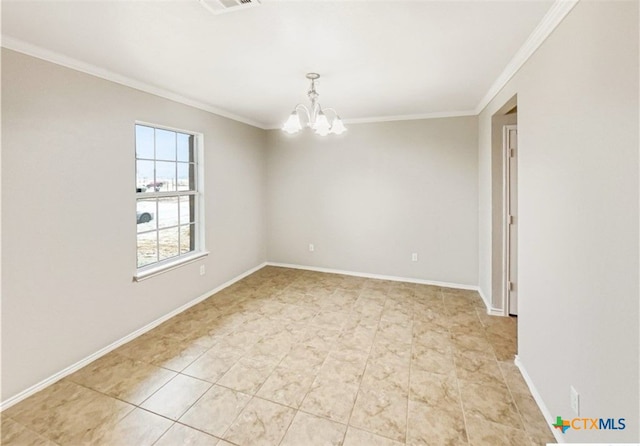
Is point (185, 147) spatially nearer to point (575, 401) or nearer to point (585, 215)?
point (585, 215)

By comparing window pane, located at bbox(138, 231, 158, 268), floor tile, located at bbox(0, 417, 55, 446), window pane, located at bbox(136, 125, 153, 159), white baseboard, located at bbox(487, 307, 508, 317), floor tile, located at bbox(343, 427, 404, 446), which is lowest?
floor tile, located at bbox(0, 417, 55, 446)

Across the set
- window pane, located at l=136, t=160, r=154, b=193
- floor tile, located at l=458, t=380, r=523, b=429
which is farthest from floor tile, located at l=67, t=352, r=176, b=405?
floor tile, located at l=458, t=380, r=523, b=429

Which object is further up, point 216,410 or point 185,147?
point 185,147

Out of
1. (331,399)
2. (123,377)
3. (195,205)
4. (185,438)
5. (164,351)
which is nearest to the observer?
(185,438)

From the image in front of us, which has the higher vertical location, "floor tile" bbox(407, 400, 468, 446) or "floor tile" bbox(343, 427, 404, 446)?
"floor tile" bbox(407, 400, 468, 446)

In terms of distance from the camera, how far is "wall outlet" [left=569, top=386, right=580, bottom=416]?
1474 mm

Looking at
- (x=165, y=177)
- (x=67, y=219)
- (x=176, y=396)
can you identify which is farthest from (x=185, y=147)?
(x=176, y=396)

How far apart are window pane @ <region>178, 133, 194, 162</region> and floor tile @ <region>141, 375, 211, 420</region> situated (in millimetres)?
2507

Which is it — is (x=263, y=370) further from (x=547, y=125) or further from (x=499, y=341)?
(x=547, y=125)

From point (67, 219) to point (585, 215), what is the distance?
133 inches

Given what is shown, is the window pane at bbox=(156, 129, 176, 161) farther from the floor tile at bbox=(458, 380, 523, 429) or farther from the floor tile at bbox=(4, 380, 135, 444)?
the floor tile at bbox=(458, 380, 523, 429)

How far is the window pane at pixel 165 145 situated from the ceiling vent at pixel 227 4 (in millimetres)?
1977

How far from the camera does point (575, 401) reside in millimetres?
1499

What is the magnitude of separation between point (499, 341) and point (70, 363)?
373 cm
